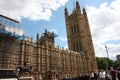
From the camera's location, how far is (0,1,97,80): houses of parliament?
38997 mm

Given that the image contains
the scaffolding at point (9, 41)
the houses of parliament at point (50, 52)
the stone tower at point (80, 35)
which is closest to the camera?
the scaffolding at point (9, 41)

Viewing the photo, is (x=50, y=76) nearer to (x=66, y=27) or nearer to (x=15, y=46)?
(x=15, y=46)

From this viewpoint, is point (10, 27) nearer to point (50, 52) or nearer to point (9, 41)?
point (9, 41)

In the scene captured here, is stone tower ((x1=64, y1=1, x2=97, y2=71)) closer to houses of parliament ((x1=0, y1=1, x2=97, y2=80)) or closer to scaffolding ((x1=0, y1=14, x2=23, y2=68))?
houses of parliament ((x1=0, y1=1, x2=97, y2=80))

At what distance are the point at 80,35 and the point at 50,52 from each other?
34.8 meters

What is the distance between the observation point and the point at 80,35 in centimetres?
8575

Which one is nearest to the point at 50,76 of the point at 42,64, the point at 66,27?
the point at 42,64

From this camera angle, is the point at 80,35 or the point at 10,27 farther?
the point at 80,35

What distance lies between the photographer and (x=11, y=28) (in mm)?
39656

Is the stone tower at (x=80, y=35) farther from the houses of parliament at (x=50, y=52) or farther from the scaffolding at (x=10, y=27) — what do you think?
the scaffolding at (x=10, y=27)

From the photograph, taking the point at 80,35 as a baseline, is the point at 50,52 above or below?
below

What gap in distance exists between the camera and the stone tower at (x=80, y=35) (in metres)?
84.2

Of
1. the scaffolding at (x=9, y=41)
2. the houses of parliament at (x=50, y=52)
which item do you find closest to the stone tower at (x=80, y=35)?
the houses of parliament at (x=50, y=52)

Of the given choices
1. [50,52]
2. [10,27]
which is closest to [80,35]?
[50,52]
